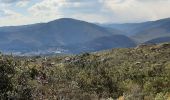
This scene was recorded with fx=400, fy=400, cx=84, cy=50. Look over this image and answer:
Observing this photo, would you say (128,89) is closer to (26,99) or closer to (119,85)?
(119,85)

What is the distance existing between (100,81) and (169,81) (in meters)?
13.5

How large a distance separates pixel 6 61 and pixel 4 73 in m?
Result: 1.63

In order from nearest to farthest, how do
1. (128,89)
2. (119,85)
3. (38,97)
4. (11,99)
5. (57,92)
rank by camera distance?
1. (11,99)
2. (38,97)
3. (57,92)
4. (128,89)
5. (119,85)

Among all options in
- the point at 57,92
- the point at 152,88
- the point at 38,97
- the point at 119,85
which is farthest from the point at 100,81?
the point at 38,97

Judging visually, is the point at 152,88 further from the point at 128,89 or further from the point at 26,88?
the point at 26,88

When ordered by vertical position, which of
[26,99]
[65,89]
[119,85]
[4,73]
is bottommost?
[119,85]

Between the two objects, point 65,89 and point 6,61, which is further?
point 65,89

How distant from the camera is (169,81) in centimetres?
7788

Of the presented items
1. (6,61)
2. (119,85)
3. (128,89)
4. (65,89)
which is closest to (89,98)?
(65,89)

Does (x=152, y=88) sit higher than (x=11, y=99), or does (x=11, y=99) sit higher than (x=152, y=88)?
(x=11, y=99)

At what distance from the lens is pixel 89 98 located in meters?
44.7

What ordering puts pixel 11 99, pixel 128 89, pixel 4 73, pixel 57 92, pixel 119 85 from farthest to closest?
pixel 119 85
pixel 128 89
pixel 57 92
pixel 4 73
pixel 11 99

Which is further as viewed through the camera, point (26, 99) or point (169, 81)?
point (169, 81)

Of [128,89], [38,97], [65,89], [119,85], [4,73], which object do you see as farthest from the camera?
[119,85]
